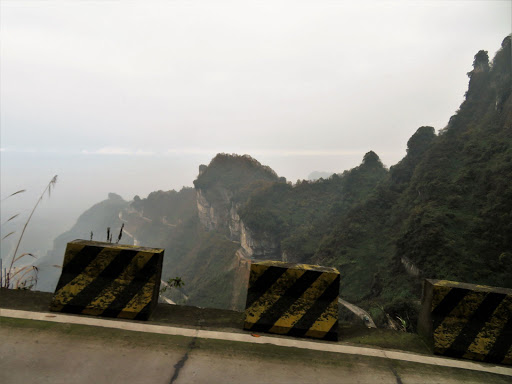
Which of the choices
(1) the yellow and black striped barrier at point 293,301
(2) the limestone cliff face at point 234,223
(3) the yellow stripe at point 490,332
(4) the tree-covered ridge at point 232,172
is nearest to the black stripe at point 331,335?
(1) the yellow and black striped barrier at point 293,301

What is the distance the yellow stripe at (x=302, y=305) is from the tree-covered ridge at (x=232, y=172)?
90.1 m

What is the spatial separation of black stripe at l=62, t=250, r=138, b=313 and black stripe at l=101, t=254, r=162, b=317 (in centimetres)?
15

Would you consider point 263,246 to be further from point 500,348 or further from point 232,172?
point 500,348

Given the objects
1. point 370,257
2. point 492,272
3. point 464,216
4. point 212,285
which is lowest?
point 212,285

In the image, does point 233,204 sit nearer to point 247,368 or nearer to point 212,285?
point 212,285

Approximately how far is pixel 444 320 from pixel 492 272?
29.2 metres

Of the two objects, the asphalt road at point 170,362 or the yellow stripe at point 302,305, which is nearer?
the asphalt road at point 170,362

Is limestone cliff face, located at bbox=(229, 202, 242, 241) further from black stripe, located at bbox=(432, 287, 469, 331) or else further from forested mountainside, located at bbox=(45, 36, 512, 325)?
black stripe, located at bbox=(432, 287, 469, 331)

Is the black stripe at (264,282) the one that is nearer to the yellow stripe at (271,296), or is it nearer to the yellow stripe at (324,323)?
the yellow stripe at (271,296)

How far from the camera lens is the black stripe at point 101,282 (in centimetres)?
263

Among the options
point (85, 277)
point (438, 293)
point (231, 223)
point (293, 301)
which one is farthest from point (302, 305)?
point (231, 223)

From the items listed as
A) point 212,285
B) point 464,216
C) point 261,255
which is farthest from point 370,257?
point 212,285

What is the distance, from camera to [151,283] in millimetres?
2676

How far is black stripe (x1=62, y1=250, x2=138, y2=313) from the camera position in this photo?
8.63 ft
